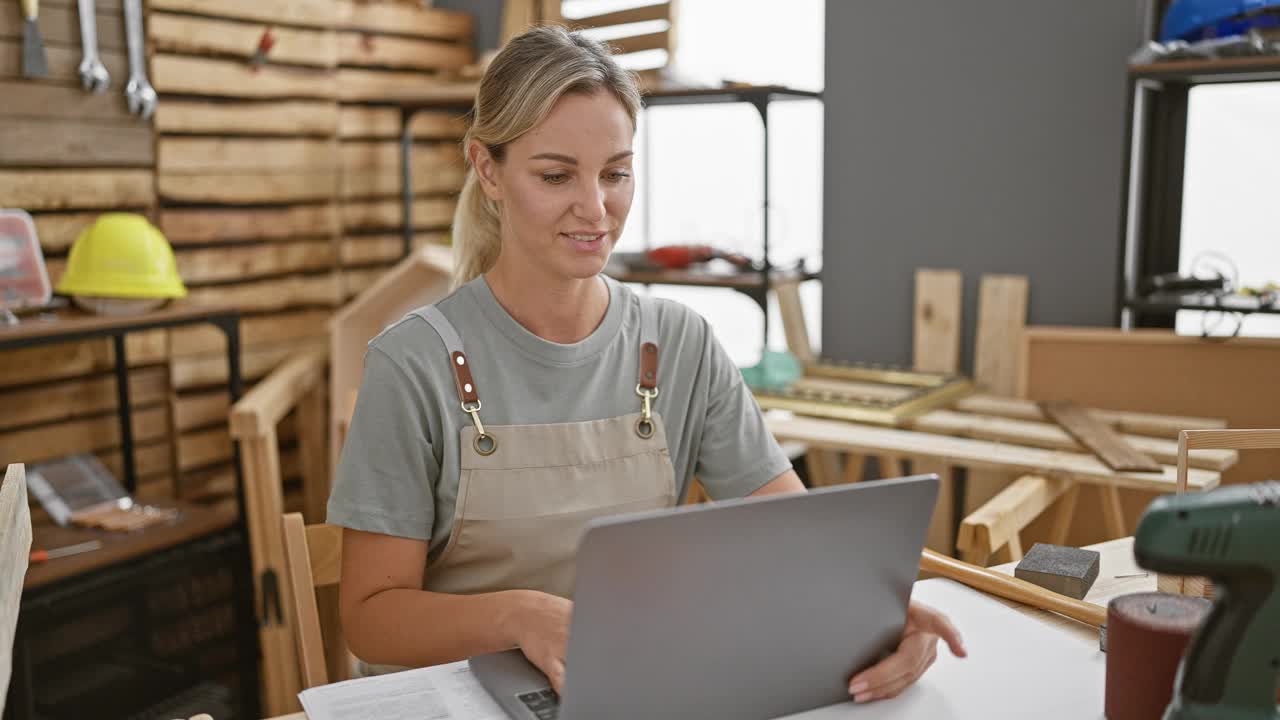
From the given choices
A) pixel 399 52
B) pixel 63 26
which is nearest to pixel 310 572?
pixel 63 26

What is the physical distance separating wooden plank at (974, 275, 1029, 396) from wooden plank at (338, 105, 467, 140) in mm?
1652

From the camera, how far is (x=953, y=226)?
311 cm

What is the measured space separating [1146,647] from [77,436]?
2931 mm

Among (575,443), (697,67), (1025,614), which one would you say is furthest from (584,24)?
(1025,614)

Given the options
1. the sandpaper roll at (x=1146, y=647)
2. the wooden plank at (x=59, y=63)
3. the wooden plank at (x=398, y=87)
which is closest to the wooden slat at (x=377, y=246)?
the wooden plank at (x=398, y=87)

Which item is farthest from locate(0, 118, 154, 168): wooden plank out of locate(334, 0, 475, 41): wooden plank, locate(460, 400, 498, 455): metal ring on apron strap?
locate(460, 400, 498, 455): metal ring on apron strap

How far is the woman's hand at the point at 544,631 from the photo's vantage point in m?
1.12

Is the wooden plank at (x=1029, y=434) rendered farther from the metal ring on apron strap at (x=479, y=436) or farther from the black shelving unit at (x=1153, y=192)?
the metal ring on apron strap at (x=479, y=436)

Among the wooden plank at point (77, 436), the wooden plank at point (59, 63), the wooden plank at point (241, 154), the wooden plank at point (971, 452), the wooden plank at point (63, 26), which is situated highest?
the wooden plank at point (63, 26)

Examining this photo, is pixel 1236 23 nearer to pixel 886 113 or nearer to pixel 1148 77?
pixel 1148 77

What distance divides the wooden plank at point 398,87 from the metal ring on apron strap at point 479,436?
2.10 metres

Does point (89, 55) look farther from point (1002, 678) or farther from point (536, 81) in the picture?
point (1002, 678)

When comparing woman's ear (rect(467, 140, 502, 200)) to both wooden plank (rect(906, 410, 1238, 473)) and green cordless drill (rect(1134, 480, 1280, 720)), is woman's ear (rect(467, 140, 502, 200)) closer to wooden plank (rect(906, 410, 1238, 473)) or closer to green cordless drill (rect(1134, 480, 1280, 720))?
green cordless drill (rect(1134, 480, 1280, 720))

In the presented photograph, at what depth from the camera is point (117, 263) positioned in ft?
9.52
